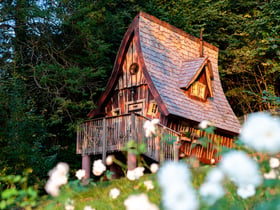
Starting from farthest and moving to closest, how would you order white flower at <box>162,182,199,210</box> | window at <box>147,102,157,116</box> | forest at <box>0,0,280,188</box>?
window at <box>147,102,157,116</box>, forest at <box>0,0,280,188</box>, white flower at <box>162,182,199,210</box>

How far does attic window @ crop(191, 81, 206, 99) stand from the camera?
16.1 meters

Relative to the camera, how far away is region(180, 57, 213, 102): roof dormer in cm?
1579

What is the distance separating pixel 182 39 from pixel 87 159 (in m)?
7.13

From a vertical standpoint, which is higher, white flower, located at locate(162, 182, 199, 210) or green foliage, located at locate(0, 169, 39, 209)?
white flower, located at locate(162, 182, 199, 210)

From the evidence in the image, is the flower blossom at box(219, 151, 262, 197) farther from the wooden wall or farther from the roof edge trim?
the roof edge trim

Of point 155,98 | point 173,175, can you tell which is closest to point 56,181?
point 173,175

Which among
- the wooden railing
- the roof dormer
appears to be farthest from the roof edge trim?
the roof dormer

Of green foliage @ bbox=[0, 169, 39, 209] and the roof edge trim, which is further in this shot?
the roof edge trim

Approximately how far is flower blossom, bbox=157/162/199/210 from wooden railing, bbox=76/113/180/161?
980 cm

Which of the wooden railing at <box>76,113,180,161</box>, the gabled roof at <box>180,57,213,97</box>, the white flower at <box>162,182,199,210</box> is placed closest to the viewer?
the white flower at <box>162,182,199,210</box>

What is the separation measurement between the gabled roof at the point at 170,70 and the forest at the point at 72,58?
1.99 metres

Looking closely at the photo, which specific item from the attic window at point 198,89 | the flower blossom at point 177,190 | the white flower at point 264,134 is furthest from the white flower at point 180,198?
the attic window at point 198,89

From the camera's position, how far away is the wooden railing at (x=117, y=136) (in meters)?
12.5

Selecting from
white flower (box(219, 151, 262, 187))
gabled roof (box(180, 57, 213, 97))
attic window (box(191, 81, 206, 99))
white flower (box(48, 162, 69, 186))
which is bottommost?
white flower (box(48, 162, 69, 186))
